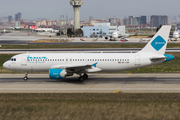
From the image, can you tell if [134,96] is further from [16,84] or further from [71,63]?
[16,84]

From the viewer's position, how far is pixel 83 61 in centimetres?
3462

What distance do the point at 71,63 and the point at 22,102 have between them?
1239 centimetres

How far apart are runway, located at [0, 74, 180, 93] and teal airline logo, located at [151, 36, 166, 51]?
4.66m

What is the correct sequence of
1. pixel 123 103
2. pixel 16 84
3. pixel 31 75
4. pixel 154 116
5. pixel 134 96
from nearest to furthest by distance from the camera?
pixel 154 116 → pixel 123 103 → pixel 134 96 → pixel 16 84 → pixel 31 75

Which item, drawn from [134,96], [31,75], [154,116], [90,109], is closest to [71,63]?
[31,75]

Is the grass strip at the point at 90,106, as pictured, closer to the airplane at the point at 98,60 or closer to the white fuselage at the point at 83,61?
the airplane at the point at 98,60

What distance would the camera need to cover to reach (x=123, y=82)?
33969 mm

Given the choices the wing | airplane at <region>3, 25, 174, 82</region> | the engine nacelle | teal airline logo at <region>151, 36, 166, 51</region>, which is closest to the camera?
→ the engine nacelle

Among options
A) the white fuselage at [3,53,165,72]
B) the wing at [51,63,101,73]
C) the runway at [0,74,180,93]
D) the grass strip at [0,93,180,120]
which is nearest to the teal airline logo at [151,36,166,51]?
the white fuselage at [3,53,165,72]

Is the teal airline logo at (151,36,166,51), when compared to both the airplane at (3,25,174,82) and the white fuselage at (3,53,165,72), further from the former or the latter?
the white fuselage at (3,53,165,72)

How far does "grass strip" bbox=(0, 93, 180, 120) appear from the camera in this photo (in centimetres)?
1952

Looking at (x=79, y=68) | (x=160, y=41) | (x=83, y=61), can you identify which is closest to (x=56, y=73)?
(x=79, y=68)

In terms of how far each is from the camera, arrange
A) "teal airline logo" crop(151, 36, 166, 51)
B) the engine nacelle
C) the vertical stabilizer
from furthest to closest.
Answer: "teal airline logo" crop(151, 36, 166, 51) → the vertical stabilizer → the engine nacelle

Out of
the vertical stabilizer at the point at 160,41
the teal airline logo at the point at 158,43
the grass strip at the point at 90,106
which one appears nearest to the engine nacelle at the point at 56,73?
the grass strip at the point at 90,106
